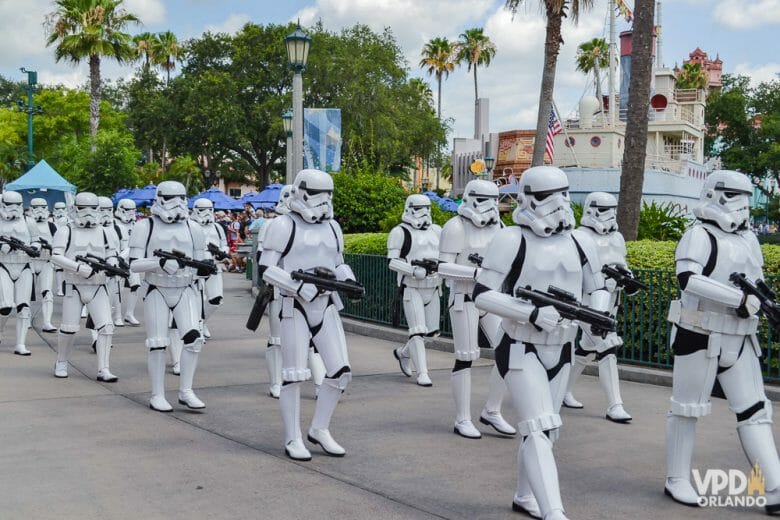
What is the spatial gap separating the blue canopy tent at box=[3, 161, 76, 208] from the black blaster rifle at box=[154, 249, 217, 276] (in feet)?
63.7

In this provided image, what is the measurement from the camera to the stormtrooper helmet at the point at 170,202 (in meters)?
8.13

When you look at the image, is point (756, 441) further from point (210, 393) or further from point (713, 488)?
point (210, 393)

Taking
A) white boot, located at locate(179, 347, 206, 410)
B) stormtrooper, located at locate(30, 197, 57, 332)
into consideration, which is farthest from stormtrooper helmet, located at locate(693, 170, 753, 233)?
stormtrooper, located at locate(30, 197, 57, 332)

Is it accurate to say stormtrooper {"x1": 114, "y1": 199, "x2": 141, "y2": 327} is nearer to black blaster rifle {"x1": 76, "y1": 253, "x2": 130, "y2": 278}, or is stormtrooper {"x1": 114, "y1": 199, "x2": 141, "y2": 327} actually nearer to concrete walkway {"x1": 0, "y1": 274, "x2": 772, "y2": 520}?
concrete walkway {"x1": 0, "y1": 274, "x2": 772, "y2": 520}

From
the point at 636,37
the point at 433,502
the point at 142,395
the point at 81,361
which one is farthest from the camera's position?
the point at 636,37

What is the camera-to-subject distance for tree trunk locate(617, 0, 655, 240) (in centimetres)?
1280

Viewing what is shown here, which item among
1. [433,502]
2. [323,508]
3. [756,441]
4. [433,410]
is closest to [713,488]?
[756,441]

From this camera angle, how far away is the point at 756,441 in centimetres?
525

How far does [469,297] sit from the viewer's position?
24.5ft

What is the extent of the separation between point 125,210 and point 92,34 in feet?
86.4

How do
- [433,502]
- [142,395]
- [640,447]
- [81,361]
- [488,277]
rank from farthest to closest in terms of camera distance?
1. [81,361]
2. [142,395]
3. [640,447]
4. [433,502]
5. [488,277]

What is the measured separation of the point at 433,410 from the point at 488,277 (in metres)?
3.61

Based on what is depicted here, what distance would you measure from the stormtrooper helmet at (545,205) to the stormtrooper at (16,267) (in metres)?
8.71

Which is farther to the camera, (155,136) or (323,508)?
(155,136)
